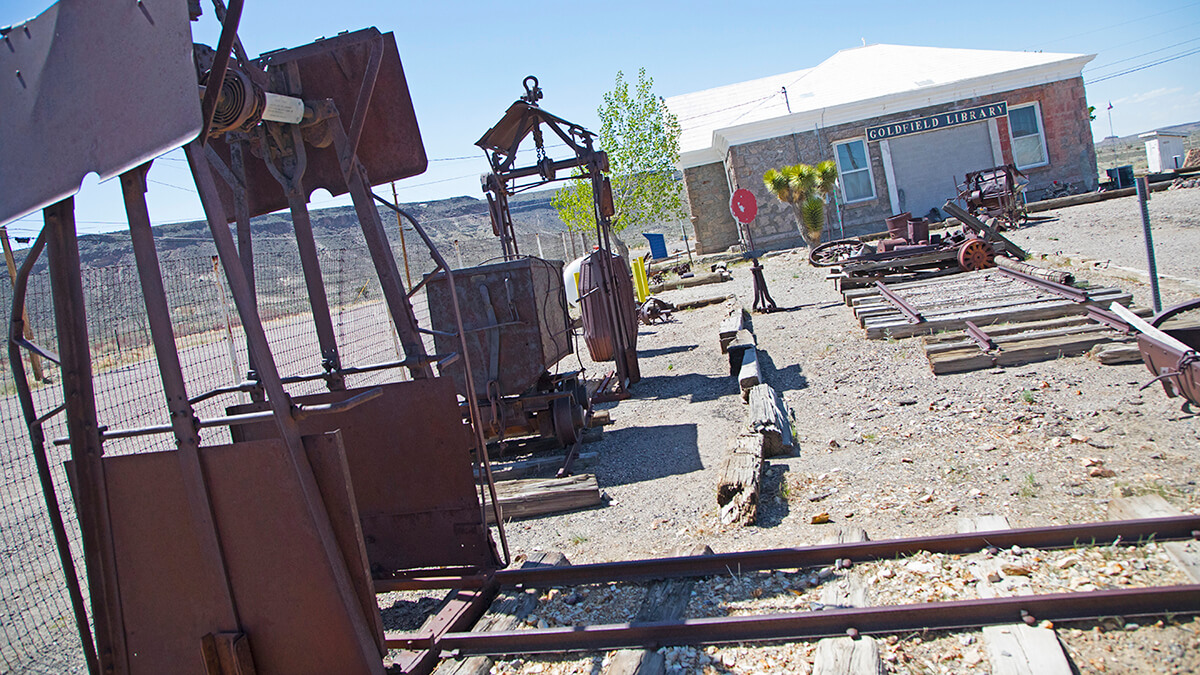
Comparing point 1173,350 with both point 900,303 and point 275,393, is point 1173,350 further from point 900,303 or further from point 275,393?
point 900,303

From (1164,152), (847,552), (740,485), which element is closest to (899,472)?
(740,485)

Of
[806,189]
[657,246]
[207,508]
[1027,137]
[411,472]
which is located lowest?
[411,472]

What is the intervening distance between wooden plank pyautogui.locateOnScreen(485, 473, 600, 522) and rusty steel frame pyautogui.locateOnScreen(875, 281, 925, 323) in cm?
593

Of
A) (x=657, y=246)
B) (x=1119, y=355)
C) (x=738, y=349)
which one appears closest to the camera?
(x=1119, y=355)

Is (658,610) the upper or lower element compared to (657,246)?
lower

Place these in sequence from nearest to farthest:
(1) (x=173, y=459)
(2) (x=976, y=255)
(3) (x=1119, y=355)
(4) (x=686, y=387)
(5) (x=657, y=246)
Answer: (1) (x=173, y=459) → (3) (x=1119, y=355) → (4) (x=686, y=387) → (2) (x=976, y=255) → (5) (x=657, y=246)

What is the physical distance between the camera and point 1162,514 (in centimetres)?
386

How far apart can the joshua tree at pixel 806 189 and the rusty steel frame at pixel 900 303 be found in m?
11.7

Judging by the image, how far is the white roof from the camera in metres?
27.1

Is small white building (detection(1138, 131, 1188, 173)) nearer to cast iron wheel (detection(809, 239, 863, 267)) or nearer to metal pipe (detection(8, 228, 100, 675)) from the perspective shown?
cast iron wheel (detection(809, 239, 863, 267))

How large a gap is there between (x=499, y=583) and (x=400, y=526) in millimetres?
692

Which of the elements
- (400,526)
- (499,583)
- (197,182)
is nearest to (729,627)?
(499,583)

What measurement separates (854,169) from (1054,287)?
19298 mm

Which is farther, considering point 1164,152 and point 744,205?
point 1164,152
